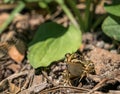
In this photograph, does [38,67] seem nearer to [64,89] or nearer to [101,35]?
[64,89]

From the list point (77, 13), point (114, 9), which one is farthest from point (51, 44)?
point (114, 9)

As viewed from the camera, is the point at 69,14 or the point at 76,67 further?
the point at 69,14

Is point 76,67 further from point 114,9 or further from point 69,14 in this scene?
point 69,14

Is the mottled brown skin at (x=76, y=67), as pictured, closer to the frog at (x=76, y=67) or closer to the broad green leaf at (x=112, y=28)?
the frog at (x=76, y=67)

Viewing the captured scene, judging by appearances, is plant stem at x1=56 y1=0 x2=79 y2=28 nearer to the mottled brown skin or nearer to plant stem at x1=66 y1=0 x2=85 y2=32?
plant stem at x1=66 y1=0 x2=85 y2=32

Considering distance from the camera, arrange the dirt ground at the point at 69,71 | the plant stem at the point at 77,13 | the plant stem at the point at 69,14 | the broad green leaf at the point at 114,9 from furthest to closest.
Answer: the plant stem at the point at 69,14
the plant stem at the point at 77,13
the broad green leaf at the point at 114,9
the dirt ground at the point at 69,71

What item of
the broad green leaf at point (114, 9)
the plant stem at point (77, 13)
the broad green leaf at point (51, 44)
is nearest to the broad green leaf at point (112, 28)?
the broad green leaf at point (114, 9)
